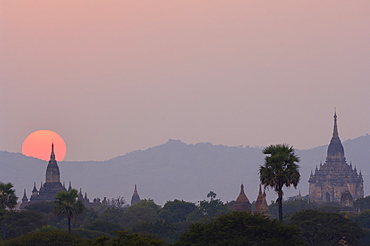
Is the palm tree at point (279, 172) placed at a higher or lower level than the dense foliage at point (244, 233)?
higher

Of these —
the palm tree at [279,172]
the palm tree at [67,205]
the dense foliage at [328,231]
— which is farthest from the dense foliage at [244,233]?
the palm tree at [67,205]

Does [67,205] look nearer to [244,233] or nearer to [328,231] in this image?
[244,233]

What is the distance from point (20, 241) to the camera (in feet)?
271

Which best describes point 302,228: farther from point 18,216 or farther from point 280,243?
point 18,216

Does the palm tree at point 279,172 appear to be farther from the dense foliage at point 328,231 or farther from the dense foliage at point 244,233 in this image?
the dense foliage at point 328,231

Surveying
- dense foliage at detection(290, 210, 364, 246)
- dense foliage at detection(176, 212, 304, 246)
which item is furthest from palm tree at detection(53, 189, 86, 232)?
dense foliage at detection(290, 210, 364, 246)

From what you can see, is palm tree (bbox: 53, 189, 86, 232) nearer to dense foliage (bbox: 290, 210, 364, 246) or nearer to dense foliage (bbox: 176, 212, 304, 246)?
dense foliage (bbox: 176, 212, 304, 246)

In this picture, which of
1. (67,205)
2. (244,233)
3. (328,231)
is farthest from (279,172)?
(67,205)

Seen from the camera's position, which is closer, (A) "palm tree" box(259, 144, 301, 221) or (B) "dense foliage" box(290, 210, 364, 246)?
(A) "palm tree" box(259, 144, 301, 221)

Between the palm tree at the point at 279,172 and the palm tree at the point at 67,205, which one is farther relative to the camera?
the palm tree at the point at 67,205

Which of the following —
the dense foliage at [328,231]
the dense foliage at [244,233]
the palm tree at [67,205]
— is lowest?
the dense foliage at [244,233]

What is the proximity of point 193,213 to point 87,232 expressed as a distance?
211 feet

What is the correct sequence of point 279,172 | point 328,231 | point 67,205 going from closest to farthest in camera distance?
point 279,172 < point 67,205 < point 328,231

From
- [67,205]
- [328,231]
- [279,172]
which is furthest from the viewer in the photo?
[328,231]
